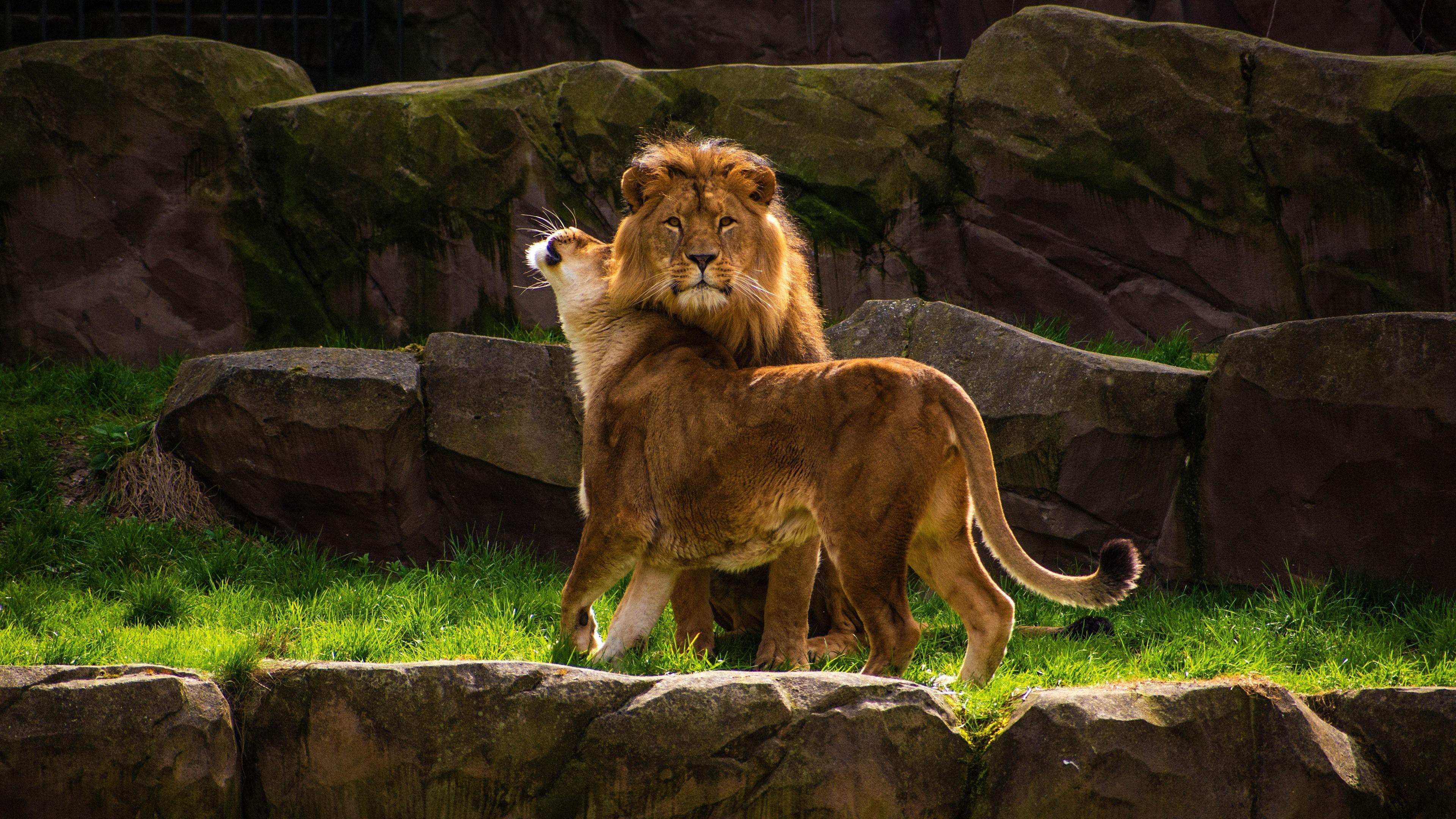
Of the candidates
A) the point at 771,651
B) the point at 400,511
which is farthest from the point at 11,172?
the point at 771,651

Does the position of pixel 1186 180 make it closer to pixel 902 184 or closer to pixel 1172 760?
pixel 902 184

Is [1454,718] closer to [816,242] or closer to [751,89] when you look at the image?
[816,242]

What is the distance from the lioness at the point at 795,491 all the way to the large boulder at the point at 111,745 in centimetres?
137

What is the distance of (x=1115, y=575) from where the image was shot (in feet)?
13.6

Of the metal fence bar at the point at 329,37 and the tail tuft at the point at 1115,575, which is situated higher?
the metal fence bar at the point at 329,37

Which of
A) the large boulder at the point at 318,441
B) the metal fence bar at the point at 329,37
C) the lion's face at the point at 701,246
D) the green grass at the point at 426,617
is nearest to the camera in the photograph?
the green grass at the point at 426,617

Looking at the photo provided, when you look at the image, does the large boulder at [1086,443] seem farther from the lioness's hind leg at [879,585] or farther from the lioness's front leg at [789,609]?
the lioness's hind leg at [879,585]

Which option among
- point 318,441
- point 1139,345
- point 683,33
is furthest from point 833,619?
point 683,33

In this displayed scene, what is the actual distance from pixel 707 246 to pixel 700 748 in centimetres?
199

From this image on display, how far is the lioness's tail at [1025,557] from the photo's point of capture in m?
4.13

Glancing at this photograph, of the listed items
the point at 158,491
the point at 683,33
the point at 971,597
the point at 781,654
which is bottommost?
the point at 158,491

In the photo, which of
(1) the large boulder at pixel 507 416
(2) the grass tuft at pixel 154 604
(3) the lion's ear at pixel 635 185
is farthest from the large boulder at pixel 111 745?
(1) the large boulder at pixel 507 416

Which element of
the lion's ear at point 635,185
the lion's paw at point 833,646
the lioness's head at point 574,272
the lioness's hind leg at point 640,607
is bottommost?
the lion's paw at point 833,646

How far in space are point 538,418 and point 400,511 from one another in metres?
0.88
